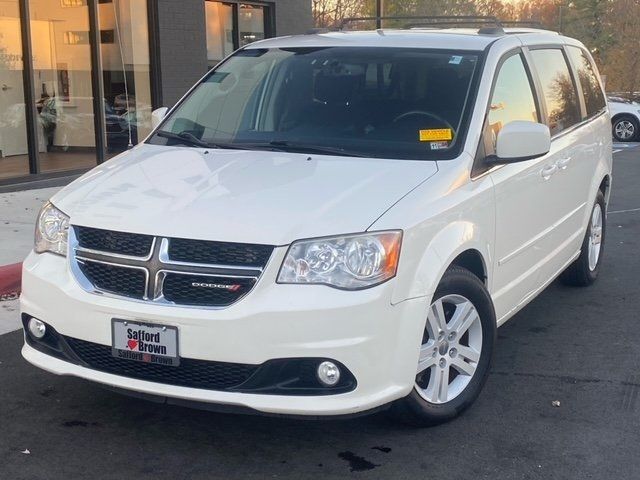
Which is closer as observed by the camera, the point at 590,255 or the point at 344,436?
the point at 344,436

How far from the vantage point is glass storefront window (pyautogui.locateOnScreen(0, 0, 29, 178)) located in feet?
37.4

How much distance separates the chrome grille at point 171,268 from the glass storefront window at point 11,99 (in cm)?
812

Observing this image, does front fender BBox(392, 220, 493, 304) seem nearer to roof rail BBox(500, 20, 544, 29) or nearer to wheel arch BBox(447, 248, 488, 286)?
wheel arch BBox(447, 248, 488, 286)

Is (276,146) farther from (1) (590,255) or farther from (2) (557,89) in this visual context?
(1) (590,255)

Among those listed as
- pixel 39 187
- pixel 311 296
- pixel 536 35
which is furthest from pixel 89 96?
pixel 311 296

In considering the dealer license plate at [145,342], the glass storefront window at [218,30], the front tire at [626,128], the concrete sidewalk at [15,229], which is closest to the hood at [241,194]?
the dealer license plate at [145,342]

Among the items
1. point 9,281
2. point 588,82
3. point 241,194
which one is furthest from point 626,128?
point 241,194

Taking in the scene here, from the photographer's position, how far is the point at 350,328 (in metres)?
3.57

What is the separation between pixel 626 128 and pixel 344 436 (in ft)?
63.4

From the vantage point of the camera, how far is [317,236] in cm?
363

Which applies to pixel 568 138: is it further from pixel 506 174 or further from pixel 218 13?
pixel 218 13

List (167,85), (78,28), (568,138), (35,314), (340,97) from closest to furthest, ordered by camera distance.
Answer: (35,314) → (340,97) → (568,138) → (78,28) → (167,85)

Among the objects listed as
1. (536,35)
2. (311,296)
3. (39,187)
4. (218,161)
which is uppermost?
(536,35)

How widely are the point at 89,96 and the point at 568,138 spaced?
8581mm
